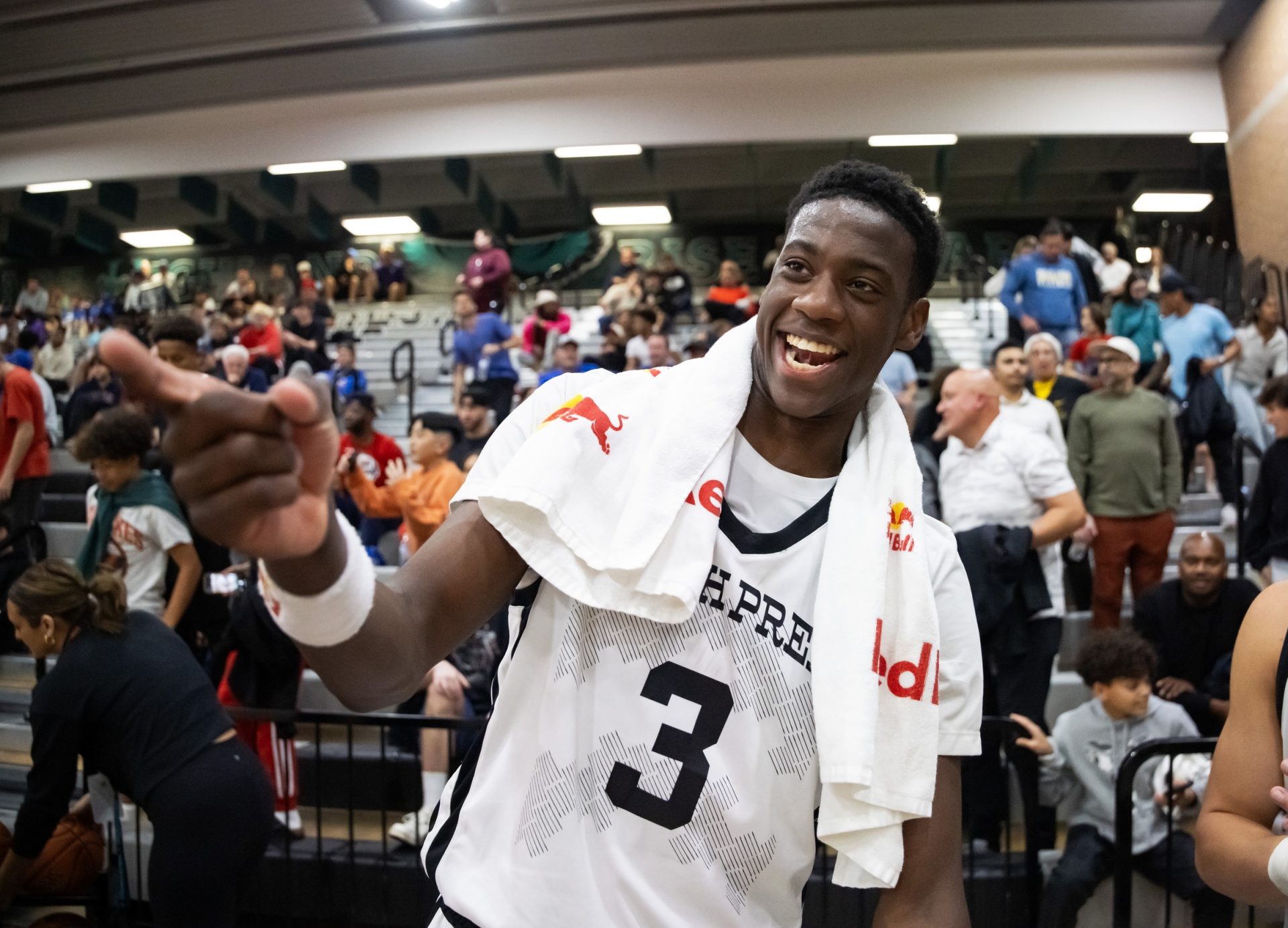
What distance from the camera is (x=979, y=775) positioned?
493cm

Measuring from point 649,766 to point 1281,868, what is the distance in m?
1.05

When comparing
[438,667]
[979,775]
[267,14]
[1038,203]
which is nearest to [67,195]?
[267,14]

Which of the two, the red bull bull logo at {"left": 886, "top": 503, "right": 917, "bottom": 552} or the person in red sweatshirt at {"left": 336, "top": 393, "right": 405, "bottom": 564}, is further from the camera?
the person in red sweatshirt at {"left": 336, "top": 393, "right": 405, "bottom": 564}

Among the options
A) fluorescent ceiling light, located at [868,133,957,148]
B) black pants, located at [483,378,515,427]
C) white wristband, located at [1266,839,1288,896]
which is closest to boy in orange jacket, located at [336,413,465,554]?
black pants, located at [483,378,515,427]

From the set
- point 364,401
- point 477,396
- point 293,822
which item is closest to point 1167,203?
point 477,396

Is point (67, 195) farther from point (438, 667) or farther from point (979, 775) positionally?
point (979, 775)

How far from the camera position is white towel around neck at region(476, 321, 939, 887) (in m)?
1.72

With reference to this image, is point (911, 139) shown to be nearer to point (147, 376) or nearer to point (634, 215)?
point (634, 215)

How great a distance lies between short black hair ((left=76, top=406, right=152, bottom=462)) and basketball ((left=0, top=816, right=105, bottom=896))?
190 cm

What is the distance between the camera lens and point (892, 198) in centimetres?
198

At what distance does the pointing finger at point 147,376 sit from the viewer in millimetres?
1111

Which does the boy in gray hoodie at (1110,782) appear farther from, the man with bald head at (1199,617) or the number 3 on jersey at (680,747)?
the number 3 on jersey at (680,747)

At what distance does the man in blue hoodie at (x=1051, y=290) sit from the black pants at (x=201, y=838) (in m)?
8.68

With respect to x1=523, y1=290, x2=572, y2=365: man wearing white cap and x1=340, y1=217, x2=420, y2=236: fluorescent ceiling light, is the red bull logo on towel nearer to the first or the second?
x1=523, y1=290, x2=572, y2=365: man wearing white cap
